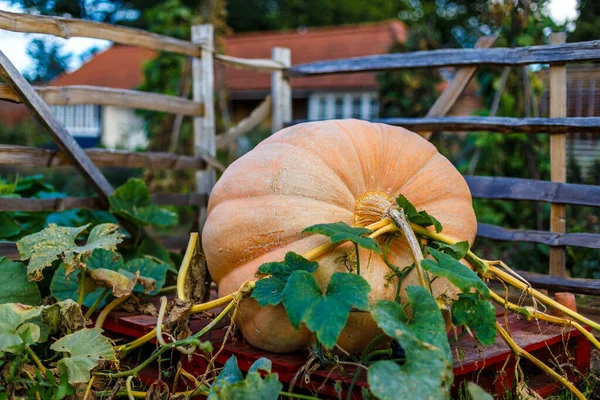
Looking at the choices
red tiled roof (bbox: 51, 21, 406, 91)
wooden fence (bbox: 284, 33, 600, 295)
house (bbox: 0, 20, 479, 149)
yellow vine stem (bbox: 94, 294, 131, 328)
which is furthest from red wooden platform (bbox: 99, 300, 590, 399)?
red tiled roof (bbox: 51, 21, 406, 91)

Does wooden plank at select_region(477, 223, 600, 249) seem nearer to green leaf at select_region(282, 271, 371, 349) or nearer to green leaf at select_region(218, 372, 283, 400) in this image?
green leaf at select_region(282, 271, 371, 349)

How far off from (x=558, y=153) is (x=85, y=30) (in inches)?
94.7

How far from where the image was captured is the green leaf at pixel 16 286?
245cm

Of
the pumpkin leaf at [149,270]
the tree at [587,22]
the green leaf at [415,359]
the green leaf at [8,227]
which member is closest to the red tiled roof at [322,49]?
the tree at [587,22]

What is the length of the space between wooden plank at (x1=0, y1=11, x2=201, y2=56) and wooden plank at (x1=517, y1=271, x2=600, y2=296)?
92.3 inches

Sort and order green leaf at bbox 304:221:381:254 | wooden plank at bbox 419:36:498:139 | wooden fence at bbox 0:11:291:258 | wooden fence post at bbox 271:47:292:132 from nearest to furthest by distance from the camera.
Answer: green leaf at bbox 304:221:381:254
wooden fence at bbox 0:11:291:258
wooden plank at bbox 419:36:498:139
wooden fence post at bbox 271:47:292:132

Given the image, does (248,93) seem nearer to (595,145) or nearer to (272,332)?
(595,145)

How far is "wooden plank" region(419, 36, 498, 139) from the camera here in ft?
12.0

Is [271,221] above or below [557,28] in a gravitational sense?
below

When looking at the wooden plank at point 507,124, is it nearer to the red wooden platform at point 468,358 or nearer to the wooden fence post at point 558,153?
the wooden fence post at point 558,153

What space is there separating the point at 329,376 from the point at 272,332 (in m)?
0.29

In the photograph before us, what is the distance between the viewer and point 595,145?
7309 millimetres

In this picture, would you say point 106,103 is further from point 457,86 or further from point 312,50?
point 312,50

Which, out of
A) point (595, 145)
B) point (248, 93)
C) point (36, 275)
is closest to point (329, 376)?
point (36, 275)
